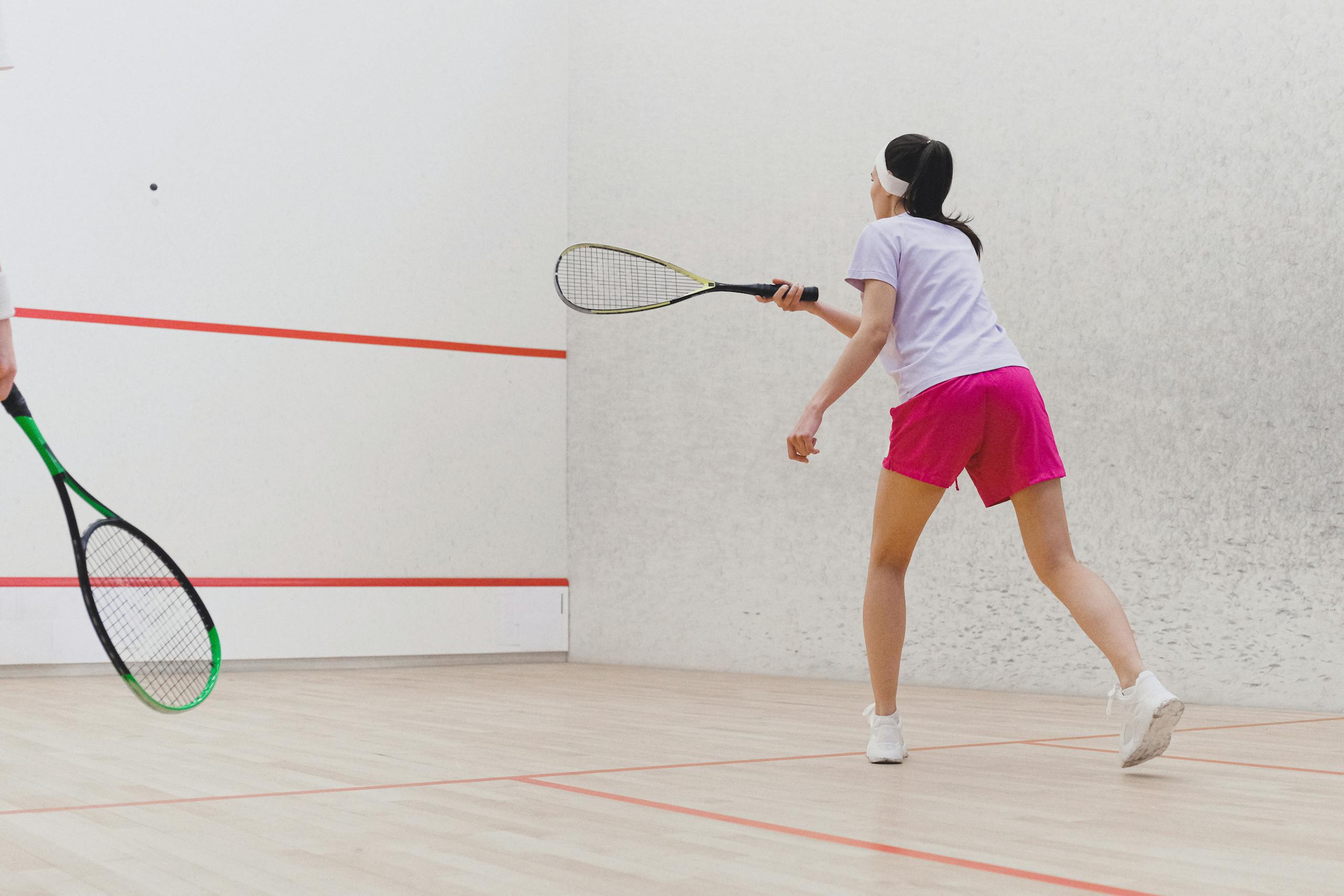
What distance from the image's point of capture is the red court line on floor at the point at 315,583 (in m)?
3.84

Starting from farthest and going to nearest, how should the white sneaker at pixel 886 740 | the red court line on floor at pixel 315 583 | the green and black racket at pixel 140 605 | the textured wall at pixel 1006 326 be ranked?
the red court line on floor at pixel 315 583 → the textured wall at pixel 1006 326 → the white sneaker at pixel 886 740 → the green and black racket at pixel 140 605

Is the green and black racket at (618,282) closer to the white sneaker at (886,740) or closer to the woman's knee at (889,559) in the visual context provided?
the woman's knee at (889,559)

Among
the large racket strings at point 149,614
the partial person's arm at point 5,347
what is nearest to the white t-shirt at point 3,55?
the partial person's arm at point 5,347

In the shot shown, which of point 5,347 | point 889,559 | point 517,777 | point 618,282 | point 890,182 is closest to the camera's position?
point 5,347

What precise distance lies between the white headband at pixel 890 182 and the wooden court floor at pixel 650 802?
2.84 ft

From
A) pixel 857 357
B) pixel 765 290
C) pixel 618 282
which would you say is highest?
pixel 618 282

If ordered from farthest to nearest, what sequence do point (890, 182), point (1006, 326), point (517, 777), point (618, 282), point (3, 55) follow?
point (1006, 326), point (618, 282), point (890, 182), point (517, 777), point (3, 55)

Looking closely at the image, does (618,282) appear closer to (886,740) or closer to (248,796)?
(886,740)

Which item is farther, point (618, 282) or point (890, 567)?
point (618, 282)

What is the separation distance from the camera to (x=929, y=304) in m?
2.09

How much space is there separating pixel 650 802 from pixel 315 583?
273cm

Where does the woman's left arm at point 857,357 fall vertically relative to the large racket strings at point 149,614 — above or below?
above

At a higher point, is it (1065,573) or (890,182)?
(890,182)

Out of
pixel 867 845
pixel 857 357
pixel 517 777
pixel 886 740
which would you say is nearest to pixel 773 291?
pixel 857 357
